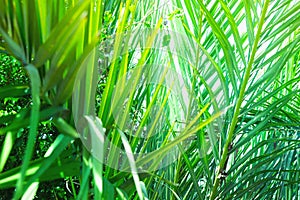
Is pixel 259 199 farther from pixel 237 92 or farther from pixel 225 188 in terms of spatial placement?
pixel 237 92

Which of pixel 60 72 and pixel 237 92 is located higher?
pixel 60 72

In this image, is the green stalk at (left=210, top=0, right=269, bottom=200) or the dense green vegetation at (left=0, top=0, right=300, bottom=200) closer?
the dense green vegetation at (left=0, top=0, right=300, bottom=200)

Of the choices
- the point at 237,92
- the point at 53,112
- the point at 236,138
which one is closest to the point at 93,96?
the point at 53,112

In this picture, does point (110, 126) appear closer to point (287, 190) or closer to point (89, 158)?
point (89, 158)

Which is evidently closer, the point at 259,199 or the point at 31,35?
the point at 31,35

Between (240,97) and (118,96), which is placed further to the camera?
(240,97)

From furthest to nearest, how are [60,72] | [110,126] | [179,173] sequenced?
[179,173] < [110,126] < [60,72]

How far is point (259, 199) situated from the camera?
1.31 meters

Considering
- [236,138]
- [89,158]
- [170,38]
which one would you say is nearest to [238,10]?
[170,38]

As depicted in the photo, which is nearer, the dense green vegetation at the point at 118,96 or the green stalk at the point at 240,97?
the dense green vegetation at the point at 118,96

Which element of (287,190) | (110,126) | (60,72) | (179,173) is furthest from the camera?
(287,190)

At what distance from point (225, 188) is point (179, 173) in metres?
0.14

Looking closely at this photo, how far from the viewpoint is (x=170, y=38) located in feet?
4.08

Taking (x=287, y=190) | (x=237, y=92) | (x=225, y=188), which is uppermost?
(x=237, y=92)
